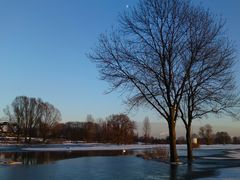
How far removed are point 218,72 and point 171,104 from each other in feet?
14.2

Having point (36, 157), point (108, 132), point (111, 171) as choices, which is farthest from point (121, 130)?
point (111, 171)

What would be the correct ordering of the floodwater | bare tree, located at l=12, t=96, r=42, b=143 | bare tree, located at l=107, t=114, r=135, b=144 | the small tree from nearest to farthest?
Result: the floodwater
bare tree, located at l=107, t=114, r=135, b=144
bare tree, located at l=12, t=96, r=42, b=143
the small tree

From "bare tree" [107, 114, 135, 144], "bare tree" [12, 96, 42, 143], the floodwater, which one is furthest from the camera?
"bare tree" [12, 96, 42, 143]

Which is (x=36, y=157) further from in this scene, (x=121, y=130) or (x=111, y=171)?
(x=121, y=130)

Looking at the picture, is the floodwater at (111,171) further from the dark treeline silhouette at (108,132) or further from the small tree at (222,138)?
the small tree at (222,138)

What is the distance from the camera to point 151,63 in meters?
30.6

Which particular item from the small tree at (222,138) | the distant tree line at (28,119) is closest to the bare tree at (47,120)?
the distant tree line at (28,119)

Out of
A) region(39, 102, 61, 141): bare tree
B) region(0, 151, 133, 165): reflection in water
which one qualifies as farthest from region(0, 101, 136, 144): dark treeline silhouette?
region(0, 151, 133, 165): reflection in water

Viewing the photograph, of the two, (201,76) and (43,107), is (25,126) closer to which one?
(43,107)

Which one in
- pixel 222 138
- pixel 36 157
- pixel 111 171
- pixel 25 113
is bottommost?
pixel 111 171

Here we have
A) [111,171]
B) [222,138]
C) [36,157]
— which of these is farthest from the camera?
[222,138]

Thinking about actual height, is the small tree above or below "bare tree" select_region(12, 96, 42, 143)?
below

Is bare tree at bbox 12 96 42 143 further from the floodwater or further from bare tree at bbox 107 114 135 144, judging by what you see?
the floodwater

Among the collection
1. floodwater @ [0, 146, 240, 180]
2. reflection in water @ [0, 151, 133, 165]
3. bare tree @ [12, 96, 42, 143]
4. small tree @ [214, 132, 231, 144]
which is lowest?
floodwater @ [0, 146, 240, 180]
